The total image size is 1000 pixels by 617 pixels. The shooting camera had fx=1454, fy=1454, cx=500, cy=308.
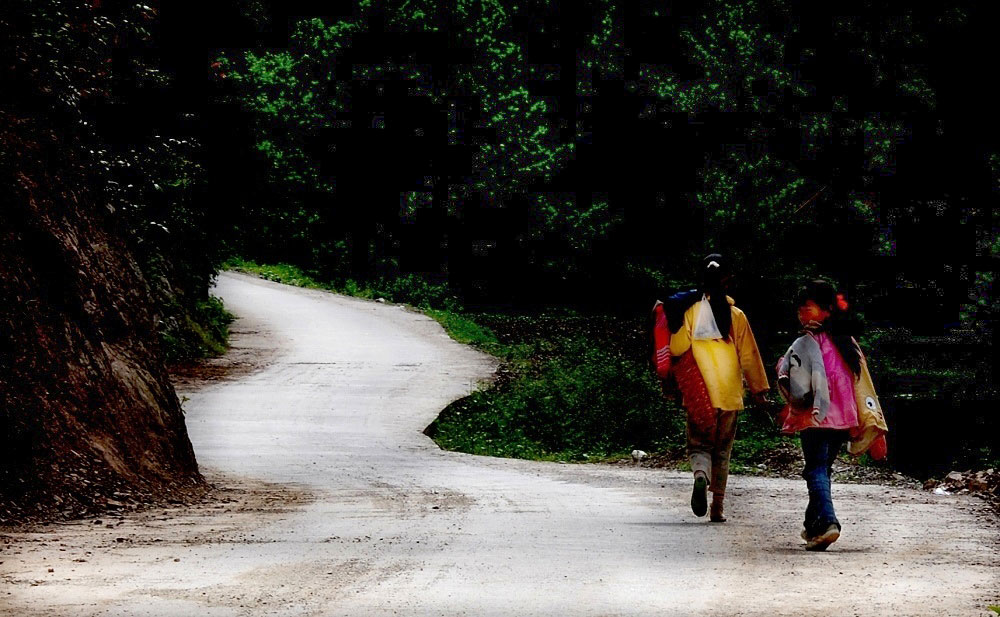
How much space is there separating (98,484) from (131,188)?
713cm

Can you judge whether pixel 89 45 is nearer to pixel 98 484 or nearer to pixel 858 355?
pixel 98 484

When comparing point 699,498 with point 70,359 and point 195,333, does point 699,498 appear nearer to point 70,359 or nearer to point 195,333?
point 70,359

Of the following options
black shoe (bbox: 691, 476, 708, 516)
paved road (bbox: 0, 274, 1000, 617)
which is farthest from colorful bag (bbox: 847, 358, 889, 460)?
black shoe (bbox: 691, 476, 708, 516)

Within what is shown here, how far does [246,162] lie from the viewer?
119 ft

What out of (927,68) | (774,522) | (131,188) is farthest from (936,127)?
(774,522)

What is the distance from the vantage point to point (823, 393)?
31.4ft

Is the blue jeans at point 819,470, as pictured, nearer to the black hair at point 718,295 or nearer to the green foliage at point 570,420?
the black hair at point 718,295

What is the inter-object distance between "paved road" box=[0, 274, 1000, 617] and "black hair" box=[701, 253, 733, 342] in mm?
1549

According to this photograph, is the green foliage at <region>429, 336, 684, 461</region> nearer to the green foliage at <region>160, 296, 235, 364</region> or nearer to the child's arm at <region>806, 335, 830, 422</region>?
the green foliage at <region>160, 296, 235, 364</region>

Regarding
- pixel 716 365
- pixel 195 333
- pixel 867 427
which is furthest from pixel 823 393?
pixel 195 333

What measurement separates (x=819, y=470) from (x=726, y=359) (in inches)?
64.2

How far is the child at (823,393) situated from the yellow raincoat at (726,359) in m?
1.23

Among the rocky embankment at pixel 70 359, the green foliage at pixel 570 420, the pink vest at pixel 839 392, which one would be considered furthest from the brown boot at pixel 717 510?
the green foliage at pixel 570 420

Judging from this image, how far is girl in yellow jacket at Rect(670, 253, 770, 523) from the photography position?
11055 millimetres
